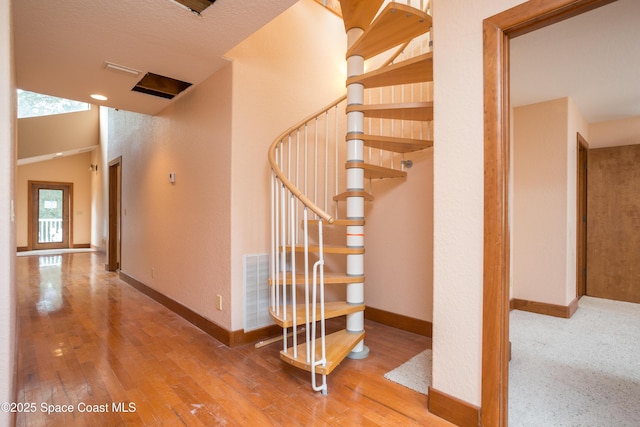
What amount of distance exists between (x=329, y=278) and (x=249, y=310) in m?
0.84

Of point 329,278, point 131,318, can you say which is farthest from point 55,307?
Result: point 329,278

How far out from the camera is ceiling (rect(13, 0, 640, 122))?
1.92m

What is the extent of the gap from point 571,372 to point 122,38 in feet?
12.4

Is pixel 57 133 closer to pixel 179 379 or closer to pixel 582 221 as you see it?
pixel 179 379

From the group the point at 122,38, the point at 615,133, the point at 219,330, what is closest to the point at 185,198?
the point at 219,330

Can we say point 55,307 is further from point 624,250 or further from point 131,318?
point 624,250

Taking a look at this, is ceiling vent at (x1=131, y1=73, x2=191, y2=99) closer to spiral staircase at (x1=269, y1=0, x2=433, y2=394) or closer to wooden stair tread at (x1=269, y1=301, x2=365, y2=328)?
spiral staircase at (x1=269, y1=0, x2=433, y2=394)

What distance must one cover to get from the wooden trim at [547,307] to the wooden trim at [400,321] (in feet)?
4.89

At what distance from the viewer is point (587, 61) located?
2566 mm

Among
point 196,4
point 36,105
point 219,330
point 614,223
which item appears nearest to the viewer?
point 196,4

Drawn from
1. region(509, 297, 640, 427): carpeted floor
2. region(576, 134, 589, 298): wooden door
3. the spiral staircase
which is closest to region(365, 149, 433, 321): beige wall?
the spiral staircase

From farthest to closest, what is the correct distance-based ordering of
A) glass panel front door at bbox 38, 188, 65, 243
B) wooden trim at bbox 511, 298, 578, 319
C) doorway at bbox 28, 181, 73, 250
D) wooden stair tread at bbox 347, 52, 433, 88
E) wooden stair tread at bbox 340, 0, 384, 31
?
glass panel front door at bbox 38, 188, 65, 243 → doorway at bbox 28, 181, 73, 250 → wooden trim at bbox 511, 298, 578, 319 → wooden stair tread at bbox 340, 0, 384, 31 → wooden stair tread at bbox 347, 52, 433, 88

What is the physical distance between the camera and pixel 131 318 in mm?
3250

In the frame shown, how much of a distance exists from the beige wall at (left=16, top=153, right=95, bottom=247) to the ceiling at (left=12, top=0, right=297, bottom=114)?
761 centimetres
